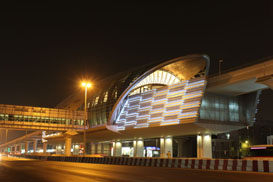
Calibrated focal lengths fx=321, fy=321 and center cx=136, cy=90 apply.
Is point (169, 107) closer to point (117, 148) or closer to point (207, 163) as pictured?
point (207, 163)

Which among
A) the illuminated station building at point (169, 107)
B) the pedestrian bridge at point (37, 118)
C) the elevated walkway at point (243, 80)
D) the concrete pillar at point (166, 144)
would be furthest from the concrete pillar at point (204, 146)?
the pedestrian bridge at point (37, 118)

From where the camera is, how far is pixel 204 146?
49.4 m

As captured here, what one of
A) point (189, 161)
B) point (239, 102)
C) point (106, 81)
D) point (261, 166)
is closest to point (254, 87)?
point (239, 102)

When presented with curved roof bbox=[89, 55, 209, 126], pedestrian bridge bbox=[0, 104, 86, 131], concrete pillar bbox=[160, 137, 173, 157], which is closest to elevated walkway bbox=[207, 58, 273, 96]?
curved roof bbox=[89, 55, 209, 126]

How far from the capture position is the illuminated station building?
146 feet

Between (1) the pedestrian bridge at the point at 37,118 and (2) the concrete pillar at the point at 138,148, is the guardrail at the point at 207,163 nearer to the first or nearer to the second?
(1) the pedestrian bridge at the point at 37,118

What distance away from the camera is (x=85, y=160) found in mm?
39688

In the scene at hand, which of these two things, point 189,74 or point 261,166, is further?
point 189,74

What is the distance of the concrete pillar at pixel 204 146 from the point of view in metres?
47.6

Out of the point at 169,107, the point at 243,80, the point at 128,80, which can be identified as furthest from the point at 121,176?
the point at 128,80

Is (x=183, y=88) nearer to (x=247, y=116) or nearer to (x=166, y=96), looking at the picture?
(x=166, y=96)

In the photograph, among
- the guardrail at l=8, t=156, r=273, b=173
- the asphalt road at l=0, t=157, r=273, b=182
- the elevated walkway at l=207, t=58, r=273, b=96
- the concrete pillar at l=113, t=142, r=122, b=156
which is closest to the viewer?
the asphalt road at l=0, t=157, r=273, b=182

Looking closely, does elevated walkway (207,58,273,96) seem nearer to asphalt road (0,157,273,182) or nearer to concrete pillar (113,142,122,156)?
asphalt road (0,157,273,182)

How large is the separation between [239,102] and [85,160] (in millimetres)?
24354
